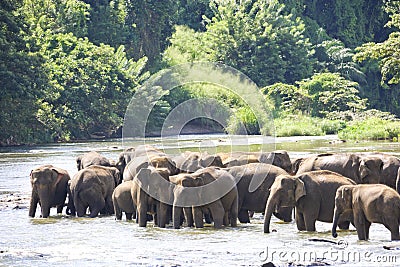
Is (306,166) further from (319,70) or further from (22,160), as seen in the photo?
(319,70)

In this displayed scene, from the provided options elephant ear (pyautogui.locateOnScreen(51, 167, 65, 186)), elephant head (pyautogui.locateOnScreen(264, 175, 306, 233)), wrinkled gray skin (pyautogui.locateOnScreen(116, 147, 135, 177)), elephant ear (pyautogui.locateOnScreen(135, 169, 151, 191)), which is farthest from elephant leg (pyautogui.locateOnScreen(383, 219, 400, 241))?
wrinkled gray skin (pyautogui.locateOnScreen(116, 147, 135, 177))

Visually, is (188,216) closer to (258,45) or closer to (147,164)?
(147,164)

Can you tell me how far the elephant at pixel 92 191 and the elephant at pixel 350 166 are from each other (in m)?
3.56

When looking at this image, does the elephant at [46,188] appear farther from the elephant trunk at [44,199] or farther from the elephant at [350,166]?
the elephant at [350,166]

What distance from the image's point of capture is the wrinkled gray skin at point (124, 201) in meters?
16.8

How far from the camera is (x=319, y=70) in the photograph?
230 feet

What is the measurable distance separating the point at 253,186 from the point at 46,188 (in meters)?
3.94

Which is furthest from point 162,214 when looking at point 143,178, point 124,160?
point 124,160

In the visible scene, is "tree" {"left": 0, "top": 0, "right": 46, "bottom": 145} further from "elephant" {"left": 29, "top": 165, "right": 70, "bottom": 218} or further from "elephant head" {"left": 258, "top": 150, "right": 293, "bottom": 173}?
"elephant head" {"left": 258, "top": 150, "right": 293, "bottom": 173}

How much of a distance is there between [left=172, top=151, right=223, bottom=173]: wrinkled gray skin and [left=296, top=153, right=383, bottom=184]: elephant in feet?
5.22

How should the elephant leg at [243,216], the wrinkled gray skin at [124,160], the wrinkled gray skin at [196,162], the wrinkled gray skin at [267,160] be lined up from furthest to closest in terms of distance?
1. the wrinkled gray skin at [124,160]
2. the wrinkled gray skin at [267,160]
3. the wrinkled gray skin at [196,162]
4. the elephant leg at [243,216]

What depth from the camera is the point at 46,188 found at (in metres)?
17.6

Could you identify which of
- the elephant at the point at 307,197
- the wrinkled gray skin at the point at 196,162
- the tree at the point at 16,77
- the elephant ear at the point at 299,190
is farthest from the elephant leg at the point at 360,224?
the tree at the point at 16,77

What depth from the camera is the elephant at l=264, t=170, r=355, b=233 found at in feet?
47.0
